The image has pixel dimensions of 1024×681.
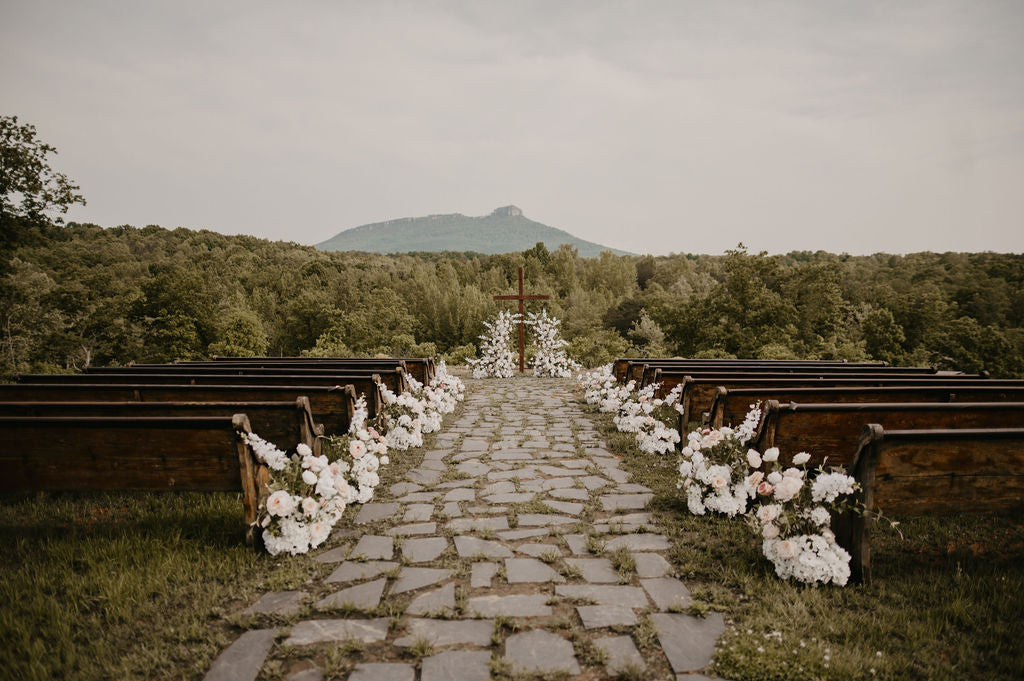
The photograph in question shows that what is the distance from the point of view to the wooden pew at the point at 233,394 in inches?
173

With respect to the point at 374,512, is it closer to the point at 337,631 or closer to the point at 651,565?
the point at 337,631

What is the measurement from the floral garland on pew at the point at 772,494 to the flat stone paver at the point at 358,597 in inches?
82.1

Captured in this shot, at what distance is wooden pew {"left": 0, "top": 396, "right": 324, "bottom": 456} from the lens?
3434mm

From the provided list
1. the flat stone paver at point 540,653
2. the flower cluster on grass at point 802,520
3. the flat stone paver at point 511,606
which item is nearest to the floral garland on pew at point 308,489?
the flat stone paver at point 511,606

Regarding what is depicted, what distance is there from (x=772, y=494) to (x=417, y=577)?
2.44m

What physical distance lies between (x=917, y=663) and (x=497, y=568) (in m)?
1.89

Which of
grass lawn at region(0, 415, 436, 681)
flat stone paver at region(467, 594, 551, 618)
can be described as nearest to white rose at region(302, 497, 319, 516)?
grass lawn at region(0, 415, 436, 681)

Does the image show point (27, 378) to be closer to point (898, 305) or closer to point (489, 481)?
point (489, 481)

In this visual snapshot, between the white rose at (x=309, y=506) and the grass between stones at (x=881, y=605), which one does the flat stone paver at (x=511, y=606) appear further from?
the white rose at (x=309, y=506)

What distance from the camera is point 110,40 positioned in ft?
29.8

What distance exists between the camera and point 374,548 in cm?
315

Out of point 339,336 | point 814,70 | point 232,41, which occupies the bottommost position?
point 339,336

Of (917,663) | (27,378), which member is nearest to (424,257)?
(27,378)

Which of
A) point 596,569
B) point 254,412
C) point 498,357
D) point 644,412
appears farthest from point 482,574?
point 498,357
